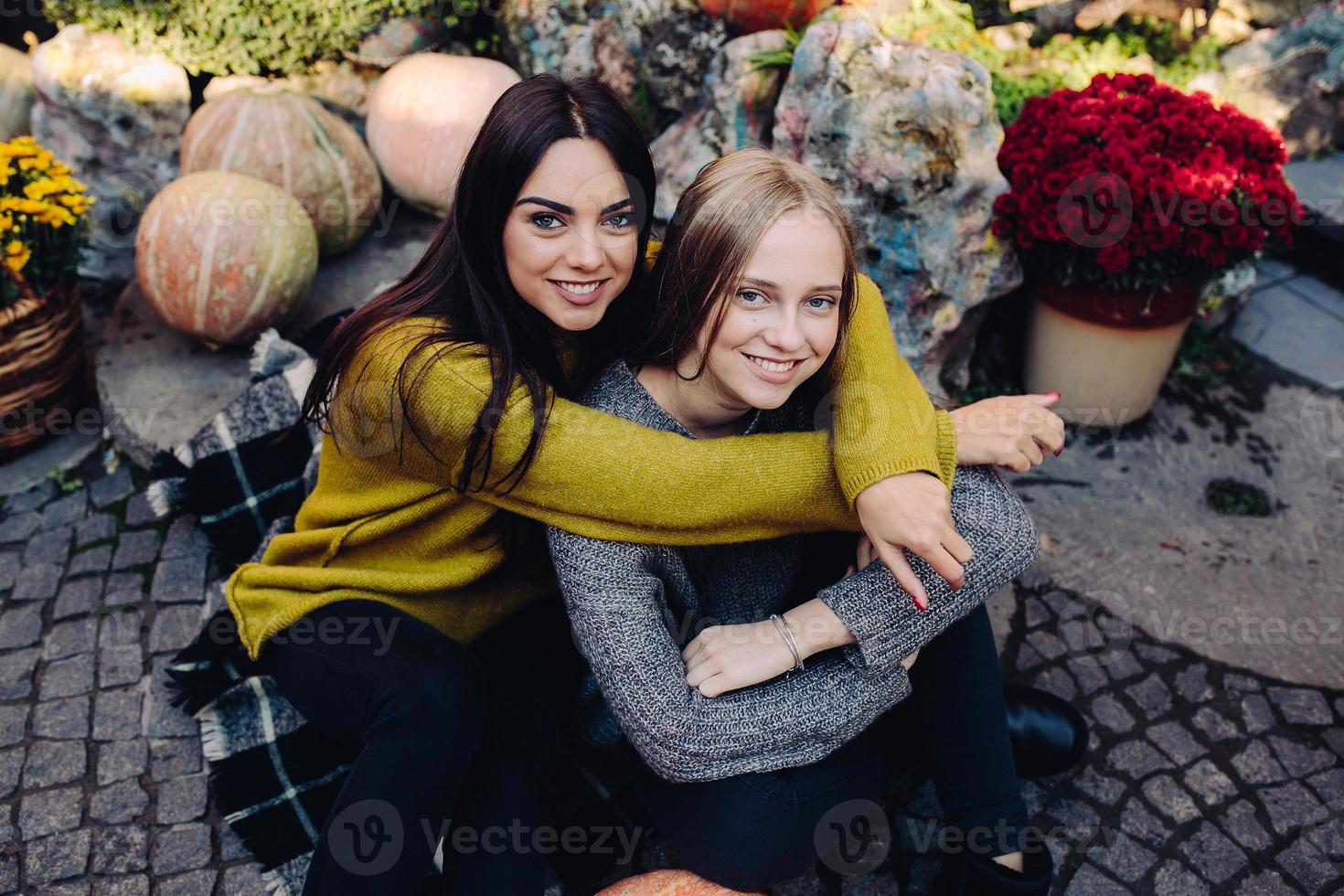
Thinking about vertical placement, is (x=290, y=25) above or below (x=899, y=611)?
above

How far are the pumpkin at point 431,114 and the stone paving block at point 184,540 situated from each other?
5.85 ft

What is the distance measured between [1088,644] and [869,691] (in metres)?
1.30

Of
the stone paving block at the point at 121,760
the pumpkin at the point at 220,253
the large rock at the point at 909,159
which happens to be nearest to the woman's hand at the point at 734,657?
the stone paving block at the point at 121,760

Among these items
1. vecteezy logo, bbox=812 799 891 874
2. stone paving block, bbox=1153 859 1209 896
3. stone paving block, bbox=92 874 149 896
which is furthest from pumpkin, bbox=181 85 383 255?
stone paving block, bbox=1153 859 1209 896

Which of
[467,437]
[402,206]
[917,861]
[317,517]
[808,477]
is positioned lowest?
[917,861]

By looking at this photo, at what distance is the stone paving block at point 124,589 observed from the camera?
10.0 ft

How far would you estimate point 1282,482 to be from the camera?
12.1 feet

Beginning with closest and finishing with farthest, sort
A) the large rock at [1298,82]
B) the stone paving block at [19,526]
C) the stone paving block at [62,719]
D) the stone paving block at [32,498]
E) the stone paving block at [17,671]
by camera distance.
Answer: the stone paving block at [62,719], the stone paving block at [17,671], the stone paving block at [19,526], the stone paving block at [32,498], the large rock at [1298,82]

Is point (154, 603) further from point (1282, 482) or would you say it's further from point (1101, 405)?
point (1282, 482)

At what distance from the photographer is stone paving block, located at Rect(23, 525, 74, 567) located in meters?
3.19

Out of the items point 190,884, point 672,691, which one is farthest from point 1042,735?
point 190,884

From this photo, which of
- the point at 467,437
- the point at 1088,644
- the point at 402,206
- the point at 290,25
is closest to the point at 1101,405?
the point at 1088,644

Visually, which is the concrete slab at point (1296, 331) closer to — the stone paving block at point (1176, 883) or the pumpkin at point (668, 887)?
the stone paving block at point (1176, 883)

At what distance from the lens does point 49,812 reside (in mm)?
2484
